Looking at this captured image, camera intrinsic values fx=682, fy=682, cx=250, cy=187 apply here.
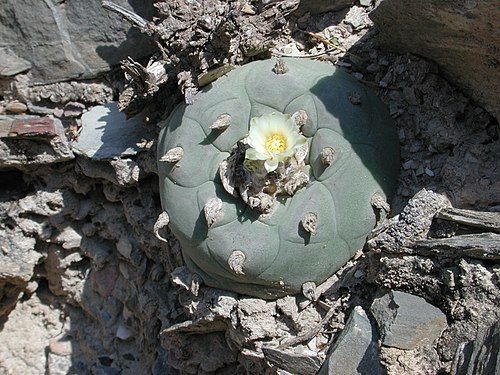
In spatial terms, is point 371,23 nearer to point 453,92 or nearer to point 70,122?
point 453,92

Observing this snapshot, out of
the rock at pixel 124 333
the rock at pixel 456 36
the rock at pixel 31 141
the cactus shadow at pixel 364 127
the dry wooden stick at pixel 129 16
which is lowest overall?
the rock at pixel 124 333

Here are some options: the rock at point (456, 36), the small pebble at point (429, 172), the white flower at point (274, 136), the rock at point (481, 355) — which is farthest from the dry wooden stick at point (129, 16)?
the rock at point (481, 355)

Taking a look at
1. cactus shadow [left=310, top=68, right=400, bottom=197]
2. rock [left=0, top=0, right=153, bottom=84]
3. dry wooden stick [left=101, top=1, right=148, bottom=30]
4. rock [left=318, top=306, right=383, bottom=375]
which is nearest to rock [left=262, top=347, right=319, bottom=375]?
rock [left=318, top=306, right=383, bottom=375]

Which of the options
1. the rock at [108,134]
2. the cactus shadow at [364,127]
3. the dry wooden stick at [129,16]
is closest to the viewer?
the cactus shadow at [364,127]

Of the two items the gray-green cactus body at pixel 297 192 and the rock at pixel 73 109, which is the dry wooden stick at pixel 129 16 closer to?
the gray-green cactus body at pixel 297 192

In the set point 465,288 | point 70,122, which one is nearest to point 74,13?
point 70,122

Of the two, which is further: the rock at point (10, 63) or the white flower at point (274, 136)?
the rock at point (10, 63)
